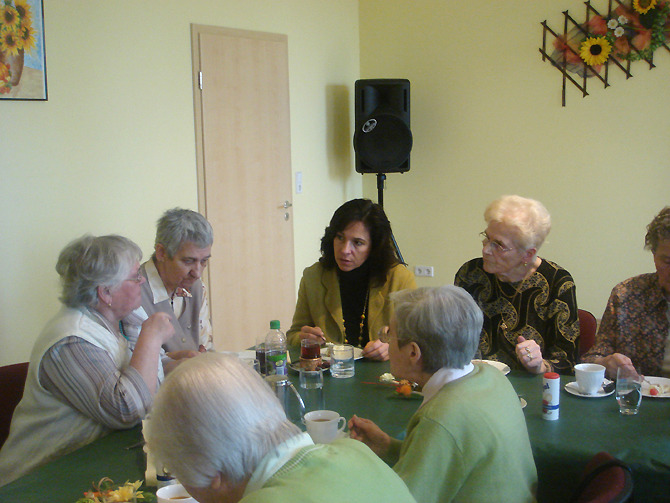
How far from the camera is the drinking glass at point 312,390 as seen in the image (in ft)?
6.12

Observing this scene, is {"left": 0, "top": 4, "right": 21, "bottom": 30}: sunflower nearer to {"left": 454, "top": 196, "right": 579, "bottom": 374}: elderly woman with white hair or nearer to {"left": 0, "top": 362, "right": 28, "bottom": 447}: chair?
{"left": 0, "top": 362, "right": 28, "bottom": 447}: chair

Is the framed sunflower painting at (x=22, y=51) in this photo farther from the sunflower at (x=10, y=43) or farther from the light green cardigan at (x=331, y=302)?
the light green cardigan at (x=331, y=302)

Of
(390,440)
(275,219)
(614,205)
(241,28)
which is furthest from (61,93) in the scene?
(614,205)

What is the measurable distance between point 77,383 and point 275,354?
0.67m

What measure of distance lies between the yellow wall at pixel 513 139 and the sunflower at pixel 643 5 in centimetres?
24

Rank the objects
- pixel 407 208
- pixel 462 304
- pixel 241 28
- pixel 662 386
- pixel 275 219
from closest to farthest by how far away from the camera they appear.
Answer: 1. pixel 462 304
2. pixel 662 386
3. pixel 241 28
4. pixel 275 219
5. pixel 407 208

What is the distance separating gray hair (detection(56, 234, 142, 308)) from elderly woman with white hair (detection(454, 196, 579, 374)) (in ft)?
4.44

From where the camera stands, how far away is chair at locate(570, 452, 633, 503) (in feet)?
3.90

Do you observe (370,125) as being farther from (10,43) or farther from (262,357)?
(262,357)

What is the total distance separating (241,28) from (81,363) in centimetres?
335

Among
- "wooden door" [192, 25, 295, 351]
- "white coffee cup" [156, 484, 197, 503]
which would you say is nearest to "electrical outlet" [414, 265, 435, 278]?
"wooden door" [192, 25, 295, 351]

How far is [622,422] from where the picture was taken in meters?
1.68

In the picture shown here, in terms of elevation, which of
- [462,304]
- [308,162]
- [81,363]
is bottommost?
[81,363]

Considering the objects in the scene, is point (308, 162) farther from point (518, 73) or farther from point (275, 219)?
point (518, 73)
